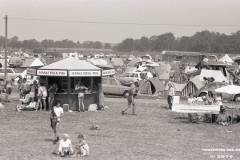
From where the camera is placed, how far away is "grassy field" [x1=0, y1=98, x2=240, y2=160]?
40.4 feet

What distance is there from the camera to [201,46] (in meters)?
141

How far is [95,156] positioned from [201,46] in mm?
133173

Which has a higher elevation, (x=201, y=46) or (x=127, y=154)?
(x=201, y=46)

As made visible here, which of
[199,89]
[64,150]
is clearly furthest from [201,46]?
[64,150]

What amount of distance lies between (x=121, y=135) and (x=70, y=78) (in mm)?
7481

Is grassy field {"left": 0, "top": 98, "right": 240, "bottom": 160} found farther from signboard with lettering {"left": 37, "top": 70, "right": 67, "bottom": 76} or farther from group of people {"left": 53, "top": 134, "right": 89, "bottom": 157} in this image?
signboard with lettering {"left": 37, "top": 70, "right": 67, "bottom": 76}

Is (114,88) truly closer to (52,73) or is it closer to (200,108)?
(52,73)

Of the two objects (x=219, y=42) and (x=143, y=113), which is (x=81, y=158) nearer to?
(x=143, y=113)

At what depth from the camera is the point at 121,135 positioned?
15.4 metres

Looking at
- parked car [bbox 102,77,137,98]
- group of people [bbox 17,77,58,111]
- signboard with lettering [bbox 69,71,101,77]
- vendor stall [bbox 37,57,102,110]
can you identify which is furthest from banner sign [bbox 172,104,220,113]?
parked car [bbox 102,77,137,98]

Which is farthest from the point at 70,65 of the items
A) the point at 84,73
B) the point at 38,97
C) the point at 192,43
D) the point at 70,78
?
the point at 192,43

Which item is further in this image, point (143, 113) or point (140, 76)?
point (140, 76)

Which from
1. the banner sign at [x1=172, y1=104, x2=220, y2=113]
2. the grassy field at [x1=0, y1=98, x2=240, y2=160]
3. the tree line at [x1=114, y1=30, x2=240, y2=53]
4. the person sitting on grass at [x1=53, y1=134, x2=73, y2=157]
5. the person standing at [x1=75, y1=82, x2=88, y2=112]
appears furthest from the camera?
the tree line at [x1=114, y1=30, x2=240, y2=53]

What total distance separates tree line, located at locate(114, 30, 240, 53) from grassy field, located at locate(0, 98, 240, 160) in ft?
293
